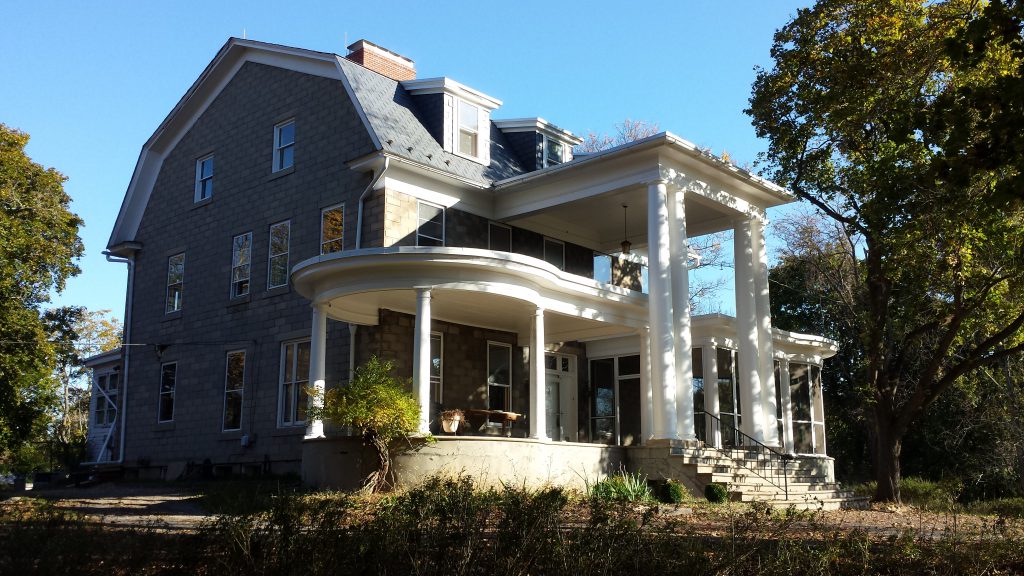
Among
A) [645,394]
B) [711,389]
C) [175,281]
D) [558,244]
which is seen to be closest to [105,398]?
[175,281]

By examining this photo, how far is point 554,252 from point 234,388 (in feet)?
27.5

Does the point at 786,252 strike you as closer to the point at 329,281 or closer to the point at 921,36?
the point at 921,36

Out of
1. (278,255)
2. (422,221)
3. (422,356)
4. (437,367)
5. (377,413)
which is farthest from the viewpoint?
(278,255)

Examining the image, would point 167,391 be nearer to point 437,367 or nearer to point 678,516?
point 437,367

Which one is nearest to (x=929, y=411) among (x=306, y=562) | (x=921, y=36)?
(x=921, y=36)

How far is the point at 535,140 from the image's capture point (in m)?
24.0

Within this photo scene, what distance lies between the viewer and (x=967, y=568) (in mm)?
8047

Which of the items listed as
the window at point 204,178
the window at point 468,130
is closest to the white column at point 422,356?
the window at point 468,130

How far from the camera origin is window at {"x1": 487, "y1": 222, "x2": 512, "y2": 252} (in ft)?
69.9

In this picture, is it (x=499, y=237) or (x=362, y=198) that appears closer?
(x=362, y=198)

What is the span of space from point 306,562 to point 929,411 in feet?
98.4

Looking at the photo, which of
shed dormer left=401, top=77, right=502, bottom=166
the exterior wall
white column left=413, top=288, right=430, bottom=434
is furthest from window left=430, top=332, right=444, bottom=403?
shed dormer left=401, top=77, right=502, bottom=166

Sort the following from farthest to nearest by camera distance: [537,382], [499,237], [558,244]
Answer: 1. [558,244]
2. [499,237]
3. [537,382]

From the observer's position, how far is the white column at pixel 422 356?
51.3 ft
